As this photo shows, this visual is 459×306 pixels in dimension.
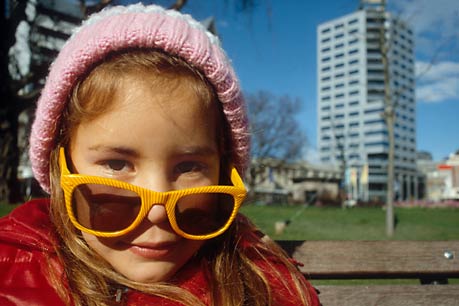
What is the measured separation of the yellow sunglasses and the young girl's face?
0.11 ft

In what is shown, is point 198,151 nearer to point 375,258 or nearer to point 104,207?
point 104,207

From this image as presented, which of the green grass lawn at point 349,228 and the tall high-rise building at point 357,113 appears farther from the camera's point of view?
the tall high-rise building at point 357,113

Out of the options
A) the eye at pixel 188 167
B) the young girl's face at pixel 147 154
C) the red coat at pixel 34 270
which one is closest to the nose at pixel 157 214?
the young girl's face at pixel 147 154

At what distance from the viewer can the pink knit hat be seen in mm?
1266

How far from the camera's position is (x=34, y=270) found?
1.27 m

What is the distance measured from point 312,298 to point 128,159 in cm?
73

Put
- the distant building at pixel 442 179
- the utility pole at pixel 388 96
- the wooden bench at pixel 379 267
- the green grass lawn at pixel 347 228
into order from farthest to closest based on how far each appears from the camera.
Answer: the distant building at pixel 442 179, the utility pole at pixel 388 96, the green grass lawn at pixel 347 228, the wooden bench at pixel 379 267

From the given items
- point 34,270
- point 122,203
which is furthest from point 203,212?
point 34,270

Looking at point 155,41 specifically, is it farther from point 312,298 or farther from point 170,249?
point 312,298

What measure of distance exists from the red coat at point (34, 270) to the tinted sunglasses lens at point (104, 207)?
Result: 19 centimetres

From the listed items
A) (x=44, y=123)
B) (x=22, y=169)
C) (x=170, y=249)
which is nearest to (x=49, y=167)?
(x=44, y=123)

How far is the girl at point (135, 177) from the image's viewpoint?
1.18 meters

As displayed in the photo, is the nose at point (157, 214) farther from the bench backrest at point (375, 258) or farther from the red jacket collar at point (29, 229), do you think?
the bench backrest at point (375, 258)

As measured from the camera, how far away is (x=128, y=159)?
119cm
